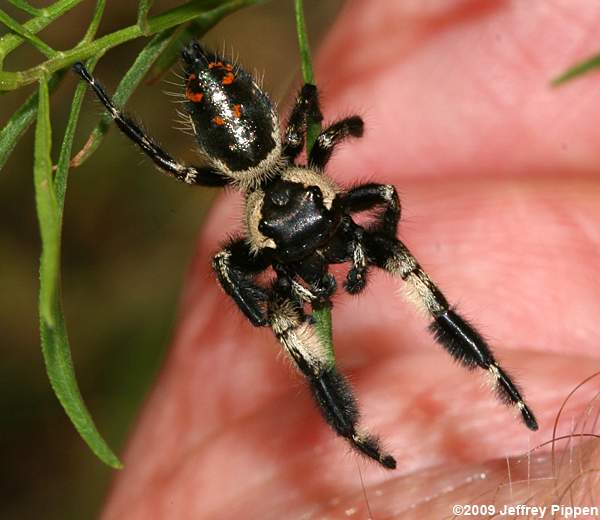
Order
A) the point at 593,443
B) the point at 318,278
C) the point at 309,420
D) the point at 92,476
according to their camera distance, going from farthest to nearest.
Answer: the point at 92,476 → the point at 309,420 → the point at 318,278 → the point at 593,443

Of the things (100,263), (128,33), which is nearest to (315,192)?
(128,33)

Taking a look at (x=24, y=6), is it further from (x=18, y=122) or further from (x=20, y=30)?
(x=18, y=122)

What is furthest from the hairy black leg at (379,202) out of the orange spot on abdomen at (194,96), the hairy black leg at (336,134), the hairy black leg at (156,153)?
the orange spot on abdomen at (194,96)

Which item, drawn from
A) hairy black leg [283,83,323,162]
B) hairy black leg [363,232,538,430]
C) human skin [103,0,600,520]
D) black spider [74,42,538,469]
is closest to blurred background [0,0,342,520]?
human skin [103,0,600,520]

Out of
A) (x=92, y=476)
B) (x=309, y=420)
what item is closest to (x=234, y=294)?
(x=309, y=420)

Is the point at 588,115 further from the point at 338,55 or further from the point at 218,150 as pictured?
the point at 218,150
